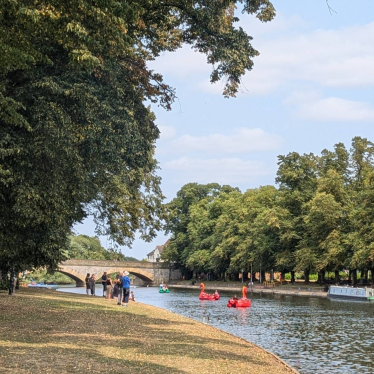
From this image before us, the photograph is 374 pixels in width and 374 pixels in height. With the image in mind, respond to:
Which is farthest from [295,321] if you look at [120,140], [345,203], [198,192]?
[198,192]

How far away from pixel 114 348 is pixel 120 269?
284 feet

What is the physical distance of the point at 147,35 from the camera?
67.6 feet

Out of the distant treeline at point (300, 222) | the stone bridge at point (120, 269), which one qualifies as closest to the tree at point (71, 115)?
the distant treeline at point (300, 222)

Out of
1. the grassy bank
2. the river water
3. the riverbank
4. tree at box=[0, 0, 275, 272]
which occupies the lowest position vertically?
the riverbank

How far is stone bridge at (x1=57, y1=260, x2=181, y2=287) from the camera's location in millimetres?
91188

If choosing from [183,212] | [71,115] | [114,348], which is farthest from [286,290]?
[114,348]

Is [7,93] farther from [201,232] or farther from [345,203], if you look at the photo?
[201,232]

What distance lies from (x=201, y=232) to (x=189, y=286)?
11164 millimetres

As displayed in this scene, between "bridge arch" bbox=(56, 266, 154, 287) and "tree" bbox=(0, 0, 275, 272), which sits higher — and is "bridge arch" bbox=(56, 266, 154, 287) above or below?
below

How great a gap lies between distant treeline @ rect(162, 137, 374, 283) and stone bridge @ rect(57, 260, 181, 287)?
6756 millimetres

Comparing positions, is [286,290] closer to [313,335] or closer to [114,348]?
[313,335]

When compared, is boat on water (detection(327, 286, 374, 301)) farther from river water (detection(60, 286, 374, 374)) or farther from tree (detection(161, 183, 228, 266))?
tree (detection(161, 183, 228, 266))

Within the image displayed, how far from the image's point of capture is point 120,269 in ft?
324

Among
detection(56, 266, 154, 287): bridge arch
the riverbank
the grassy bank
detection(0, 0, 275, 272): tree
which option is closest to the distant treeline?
the riverbank
